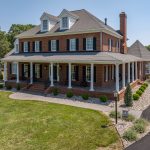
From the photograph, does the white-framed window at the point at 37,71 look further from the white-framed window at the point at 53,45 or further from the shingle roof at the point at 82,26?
the shingle roof at the point at 82,26

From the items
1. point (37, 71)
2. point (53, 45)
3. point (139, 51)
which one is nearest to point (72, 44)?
point (53, 45)

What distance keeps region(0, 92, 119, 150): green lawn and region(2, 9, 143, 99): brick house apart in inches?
232

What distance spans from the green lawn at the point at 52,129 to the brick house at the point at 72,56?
589 centimetres

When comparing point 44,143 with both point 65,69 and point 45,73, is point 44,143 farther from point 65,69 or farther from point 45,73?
point 45,73

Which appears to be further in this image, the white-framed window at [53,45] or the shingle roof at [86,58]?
the white-framed window at [53,45]

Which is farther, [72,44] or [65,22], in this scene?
[65,22]

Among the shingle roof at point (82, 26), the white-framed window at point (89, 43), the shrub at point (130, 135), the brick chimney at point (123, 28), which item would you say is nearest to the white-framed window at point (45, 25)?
the shingle roof at point (82, 26)

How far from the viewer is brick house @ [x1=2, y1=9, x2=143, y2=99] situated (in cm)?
2317

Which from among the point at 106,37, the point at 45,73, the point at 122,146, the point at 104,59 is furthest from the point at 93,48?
the point at 122,146

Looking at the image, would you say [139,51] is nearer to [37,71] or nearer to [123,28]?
[123,28]

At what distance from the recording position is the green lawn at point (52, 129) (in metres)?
10.8

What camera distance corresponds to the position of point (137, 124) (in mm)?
13188

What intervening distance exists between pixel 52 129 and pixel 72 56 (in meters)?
12.8

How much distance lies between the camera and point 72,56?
2448 cm
